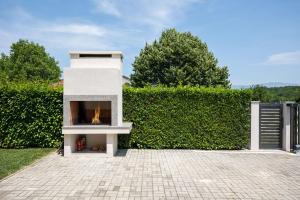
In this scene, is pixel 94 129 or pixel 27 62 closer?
pixel 94 129

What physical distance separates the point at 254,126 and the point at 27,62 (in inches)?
1528

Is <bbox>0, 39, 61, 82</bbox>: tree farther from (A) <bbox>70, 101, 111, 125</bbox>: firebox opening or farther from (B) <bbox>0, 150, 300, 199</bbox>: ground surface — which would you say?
(B) <bbox>0, 150, 300, 199</bbox>: ground surface

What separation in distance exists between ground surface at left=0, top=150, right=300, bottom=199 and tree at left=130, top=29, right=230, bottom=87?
1495 centimetres

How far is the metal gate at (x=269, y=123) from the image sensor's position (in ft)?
43.2

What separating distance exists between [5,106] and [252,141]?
11.6 metres

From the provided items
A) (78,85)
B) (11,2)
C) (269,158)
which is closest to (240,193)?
(269,158)

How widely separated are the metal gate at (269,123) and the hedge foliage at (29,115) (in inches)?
370

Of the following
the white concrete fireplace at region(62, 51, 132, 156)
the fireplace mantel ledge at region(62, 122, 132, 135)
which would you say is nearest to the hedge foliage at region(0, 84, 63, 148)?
the white concrete fireplace at region(62, 51, 132, 156)

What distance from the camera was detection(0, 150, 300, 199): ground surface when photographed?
22.4ft

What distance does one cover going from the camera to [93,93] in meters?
11.2

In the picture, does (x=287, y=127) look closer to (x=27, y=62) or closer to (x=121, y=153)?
(x=121, y=153)

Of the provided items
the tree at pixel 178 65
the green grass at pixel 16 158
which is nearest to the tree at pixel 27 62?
the tree at pixel 178 65

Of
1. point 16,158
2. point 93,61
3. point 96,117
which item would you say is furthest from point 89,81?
point 16,158

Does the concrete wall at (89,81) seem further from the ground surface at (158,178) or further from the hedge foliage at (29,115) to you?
the ground surface at (158,178)
